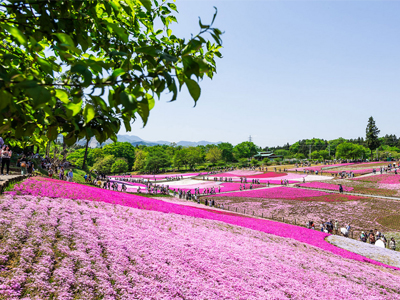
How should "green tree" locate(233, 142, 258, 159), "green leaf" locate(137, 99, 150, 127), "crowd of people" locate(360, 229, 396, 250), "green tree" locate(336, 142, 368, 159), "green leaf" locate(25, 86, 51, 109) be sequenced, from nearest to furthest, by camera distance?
"green leaf" locate(25, 86, 51, 109) → "green leaf" locate(137, 99, 150, 127) → "crowd of people" locate(360, 229, 396, 250) → "green tree" locate(336, 142, 368, 159) → "green tree" locate(233, 142, 258, 159)

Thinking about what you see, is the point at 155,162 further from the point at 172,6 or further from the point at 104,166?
the point at 172,6

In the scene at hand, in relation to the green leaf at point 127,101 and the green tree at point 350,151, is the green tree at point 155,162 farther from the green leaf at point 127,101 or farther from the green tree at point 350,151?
the green leaf at point 127,101

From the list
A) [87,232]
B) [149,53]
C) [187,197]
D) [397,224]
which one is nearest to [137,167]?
[187,197]

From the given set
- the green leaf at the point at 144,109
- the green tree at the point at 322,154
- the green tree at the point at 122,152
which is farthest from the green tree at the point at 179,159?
the green leaf at the point at 144,109

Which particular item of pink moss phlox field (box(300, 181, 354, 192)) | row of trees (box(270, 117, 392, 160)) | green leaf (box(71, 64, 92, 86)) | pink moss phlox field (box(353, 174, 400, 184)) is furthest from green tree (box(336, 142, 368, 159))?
green leaf (box(71, 64, 92, 86))

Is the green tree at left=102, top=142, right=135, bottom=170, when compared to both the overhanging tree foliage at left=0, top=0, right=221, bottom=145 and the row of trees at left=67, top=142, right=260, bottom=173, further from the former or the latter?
the overhanging tree foliage at left=0, top=0, right=221, bottom=145

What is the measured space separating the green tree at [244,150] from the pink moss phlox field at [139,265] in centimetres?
12965

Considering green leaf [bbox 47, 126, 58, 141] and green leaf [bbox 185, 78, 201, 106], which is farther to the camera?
green leaf [bbox 47, 126, 58, 141]

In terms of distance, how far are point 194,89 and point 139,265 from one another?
538 cm

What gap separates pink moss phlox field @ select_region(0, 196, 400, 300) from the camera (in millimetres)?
4668

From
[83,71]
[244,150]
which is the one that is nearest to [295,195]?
[83,71]

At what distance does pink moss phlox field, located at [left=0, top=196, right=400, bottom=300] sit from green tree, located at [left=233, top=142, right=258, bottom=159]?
130m

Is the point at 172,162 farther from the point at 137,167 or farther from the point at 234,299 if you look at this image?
the point at 234,299

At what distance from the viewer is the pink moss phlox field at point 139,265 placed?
467 centimetres
